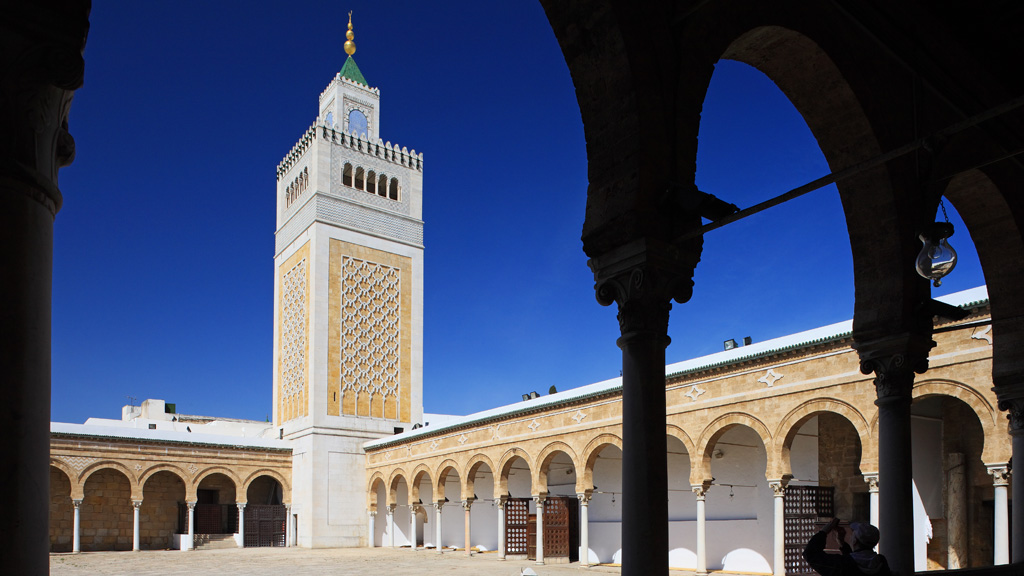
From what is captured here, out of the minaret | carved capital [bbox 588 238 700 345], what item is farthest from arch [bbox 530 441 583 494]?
carved capital [bbox 588 238 700 345]

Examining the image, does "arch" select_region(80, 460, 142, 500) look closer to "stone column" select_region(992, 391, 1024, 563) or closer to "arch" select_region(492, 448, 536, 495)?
"arch" select_region(492, 448, 536, 495)

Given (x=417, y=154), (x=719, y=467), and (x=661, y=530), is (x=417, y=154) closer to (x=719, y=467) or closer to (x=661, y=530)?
(x=719, y=467)

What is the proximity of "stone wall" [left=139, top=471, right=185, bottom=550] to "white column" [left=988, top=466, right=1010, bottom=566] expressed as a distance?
26931 millimetres

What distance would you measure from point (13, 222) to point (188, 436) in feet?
97.3

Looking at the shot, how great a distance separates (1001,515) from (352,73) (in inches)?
1231

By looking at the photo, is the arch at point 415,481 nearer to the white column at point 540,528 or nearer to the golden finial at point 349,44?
the white column at point 540,528

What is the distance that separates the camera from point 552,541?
2164 centimetres

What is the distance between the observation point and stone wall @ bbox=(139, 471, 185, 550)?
96.9 ft

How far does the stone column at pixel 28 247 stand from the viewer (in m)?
1.79

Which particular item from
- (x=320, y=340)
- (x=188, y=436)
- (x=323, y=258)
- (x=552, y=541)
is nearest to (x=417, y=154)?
(x=323, y=258)

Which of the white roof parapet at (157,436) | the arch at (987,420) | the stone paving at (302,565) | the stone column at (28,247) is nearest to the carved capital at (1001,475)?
the arch at (987,420)

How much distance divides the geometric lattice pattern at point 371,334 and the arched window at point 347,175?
3217mm

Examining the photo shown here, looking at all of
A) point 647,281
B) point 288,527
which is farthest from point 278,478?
point 647,281

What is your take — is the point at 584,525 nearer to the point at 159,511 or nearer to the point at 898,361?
the point at 898,361
